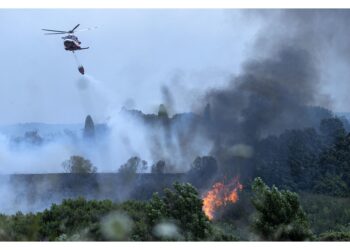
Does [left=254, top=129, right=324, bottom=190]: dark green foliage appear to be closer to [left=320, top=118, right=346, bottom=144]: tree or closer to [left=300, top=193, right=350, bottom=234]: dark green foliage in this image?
[left=320, top=118, right=346, bottom=144]: tree

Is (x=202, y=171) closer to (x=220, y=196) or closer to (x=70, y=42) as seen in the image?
(x=220, y=196)

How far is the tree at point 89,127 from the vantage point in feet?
72.8

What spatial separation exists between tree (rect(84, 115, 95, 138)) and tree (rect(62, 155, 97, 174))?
86cm

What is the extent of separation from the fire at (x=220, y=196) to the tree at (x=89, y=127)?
461 cm

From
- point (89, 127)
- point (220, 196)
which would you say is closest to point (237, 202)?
point (220, 196)

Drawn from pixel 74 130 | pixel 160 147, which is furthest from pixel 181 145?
pixel 74 130

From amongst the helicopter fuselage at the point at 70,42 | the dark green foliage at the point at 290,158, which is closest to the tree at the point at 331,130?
the dark green foliage at the point at 290,158

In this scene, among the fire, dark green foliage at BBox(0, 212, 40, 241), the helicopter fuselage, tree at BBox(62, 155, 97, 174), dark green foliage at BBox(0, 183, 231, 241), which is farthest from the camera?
tree at BBox(62, 155, 97, 174)

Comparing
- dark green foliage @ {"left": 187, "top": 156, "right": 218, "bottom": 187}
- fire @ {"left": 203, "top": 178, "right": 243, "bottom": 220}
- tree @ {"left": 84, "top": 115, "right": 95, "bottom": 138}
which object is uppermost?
tree @ {"left": 84, "top": 115, "right": 95, "bottom": 138}

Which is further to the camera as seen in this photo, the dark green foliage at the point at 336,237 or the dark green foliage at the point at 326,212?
the dark green foliage at the point at 326,212

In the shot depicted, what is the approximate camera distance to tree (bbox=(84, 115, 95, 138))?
22203 mm

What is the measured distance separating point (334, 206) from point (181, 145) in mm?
5993

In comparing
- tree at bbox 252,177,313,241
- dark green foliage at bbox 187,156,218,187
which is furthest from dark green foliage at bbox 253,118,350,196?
tree at bbox 252,177,313,241

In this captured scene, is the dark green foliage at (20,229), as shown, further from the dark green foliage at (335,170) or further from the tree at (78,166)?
the dark green foliage at (335,170)
